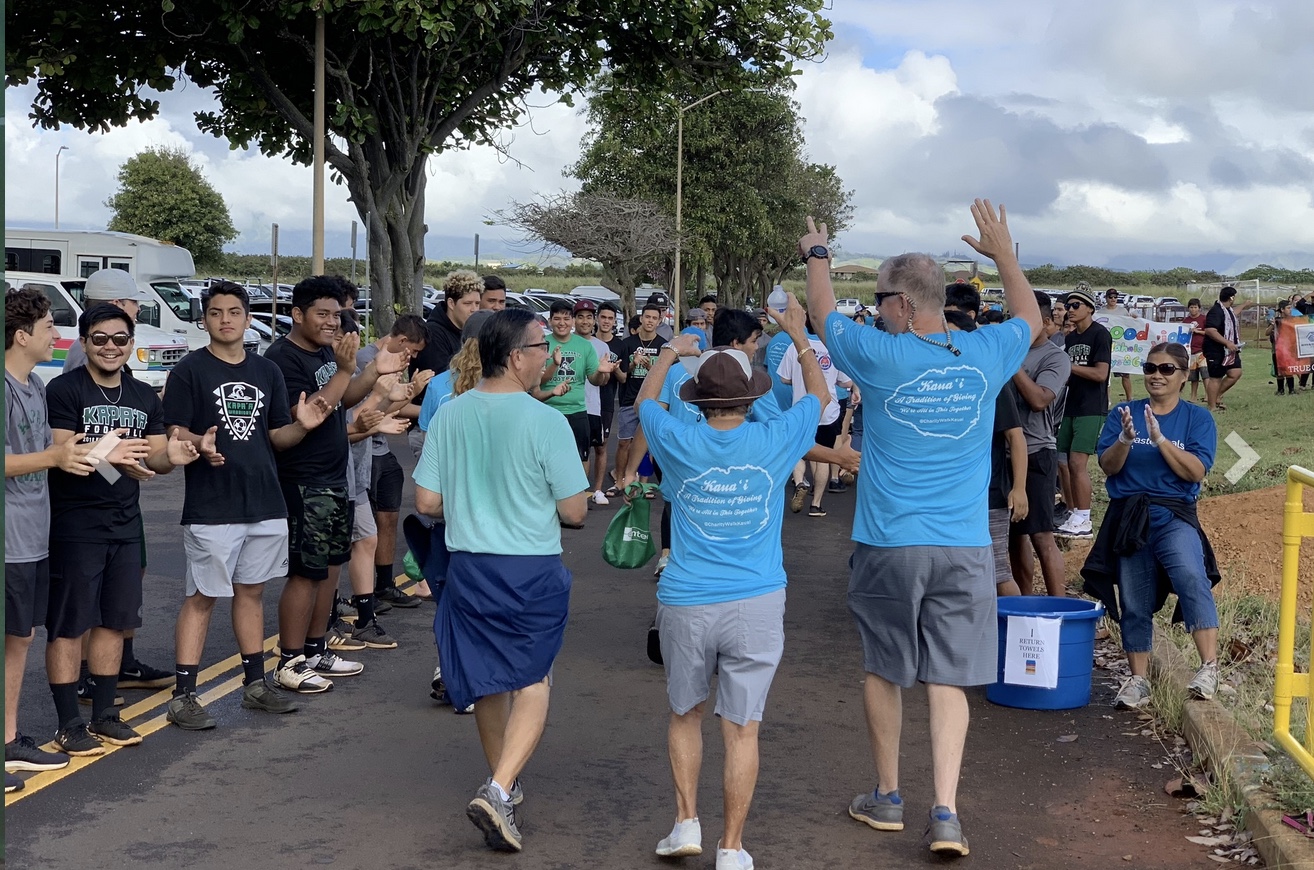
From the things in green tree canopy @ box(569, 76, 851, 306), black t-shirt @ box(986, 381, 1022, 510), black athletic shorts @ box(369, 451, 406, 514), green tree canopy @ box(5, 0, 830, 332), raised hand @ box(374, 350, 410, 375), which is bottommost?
black athletic shorts @ box(369, 451, 406, 514)

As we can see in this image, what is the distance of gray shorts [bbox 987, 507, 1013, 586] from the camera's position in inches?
298

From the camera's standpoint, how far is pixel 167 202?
2440 inches

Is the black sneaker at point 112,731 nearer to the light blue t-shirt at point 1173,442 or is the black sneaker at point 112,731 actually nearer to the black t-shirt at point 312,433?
the black t-shirt at point 312,433

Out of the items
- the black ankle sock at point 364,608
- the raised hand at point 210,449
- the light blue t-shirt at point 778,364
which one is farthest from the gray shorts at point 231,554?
the light blue t-shirt at point 778,364

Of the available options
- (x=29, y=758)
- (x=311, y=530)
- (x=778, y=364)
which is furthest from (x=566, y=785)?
(x=778, y=364)

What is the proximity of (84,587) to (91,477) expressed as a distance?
483 mm

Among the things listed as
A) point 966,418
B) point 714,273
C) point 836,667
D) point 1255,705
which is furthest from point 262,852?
point 714,273

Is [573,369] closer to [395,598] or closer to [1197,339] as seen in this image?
[395,598]

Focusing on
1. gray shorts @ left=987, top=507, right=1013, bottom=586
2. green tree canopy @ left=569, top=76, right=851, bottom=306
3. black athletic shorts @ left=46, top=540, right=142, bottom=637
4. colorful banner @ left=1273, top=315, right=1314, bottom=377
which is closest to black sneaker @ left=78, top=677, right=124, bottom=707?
black athletic shorts @ left=46, top=540, right=142, bottom=637

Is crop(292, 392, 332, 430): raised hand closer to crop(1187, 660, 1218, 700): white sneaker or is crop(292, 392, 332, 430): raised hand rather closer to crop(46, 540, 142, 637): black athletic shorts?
crop(46, 540, 142, 637): black athletic shorts

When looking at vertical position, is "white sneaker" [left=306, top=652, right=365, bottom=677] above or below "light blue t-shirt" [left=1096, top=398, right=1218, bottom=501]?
below

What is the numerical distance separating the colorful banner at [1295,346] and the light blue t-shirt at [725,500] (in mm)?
22008

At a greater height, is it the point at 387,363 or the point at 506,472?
the point at 387,363

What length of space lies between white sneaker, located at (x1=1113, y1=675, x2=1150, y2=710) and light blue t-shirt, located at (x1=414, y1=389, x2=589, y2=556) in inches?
131
